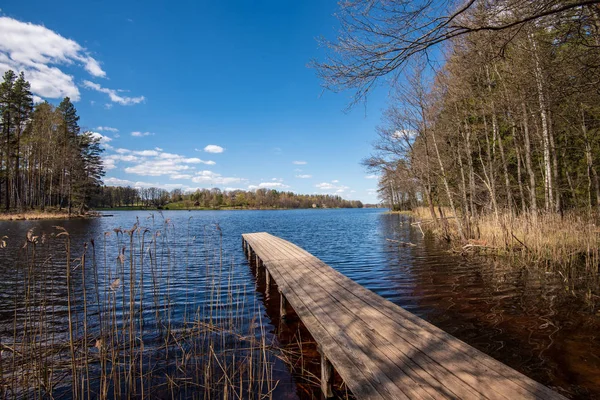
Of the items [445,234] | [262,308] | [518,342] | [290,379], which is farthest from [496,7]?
[445,234]

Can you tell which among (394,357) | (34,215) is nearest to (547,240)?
→ (394,357)

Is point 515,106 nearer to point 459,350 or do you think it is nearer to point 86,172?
point 459,350

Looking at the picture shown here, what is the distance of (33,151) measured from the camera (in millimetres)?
34500

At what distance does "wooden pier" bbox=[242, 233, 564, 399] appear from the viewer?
2.24m

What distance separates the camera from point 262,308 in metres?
6.56

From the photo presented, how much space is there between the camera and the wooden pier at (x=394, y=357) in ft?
7.35

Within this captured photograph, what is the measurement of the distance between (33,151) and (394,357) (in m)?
46.0

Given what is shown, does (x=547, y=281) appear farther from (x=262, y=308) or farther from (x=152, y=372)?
(x=152, y=372)

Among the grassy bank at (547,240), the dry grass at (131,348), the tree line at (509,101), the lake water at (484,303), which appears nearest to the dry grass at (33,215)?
the lake water at (484,303)

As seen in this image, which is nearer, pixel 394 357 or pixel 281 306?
pixel 394 357

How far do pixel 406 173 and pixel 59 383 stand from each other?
16.4 metres

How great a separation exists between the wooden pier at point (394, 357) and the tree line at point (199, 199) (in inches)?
3454

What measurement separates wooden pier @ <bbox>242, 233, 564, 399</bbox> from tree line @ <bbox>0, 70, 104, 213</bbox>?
41724 mm

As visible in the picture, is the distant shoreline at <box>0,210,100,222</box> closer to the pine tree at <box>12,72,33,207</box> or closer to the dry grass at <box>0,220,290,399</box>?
the pine tree at <box>12,72,33,207</box>
